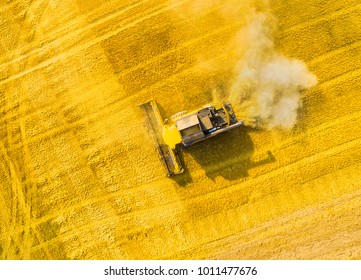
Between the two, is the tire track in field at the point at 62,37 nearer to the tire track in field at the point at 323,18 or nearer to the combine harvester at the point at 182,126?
the combine harvester at the point at 182,126

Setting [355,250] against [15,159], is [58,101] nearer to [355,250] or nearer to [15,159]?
[15,159]

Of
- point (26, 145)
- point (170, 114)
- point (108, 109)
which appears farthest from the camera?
point (26, 145)

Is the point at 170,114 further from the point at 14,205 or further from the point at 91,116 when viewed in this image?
the point at 14,205

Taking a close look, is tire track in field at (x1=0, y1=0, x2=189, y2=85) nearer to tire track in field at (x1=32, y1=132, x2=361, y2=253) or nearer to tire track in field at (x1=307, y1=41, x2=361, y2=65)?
tire track in field at (x1=307, y1=41, x2=361, y2=65)

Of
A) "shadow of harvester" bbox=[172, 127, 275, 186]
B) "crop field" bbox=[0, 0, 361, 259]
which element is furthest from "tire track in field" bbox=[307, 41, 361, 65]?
"shadow of harvester" bbox=[172, 127, 275, 186]

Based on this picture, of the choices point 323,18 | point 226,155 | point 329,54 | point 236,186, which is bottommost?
point 236,186

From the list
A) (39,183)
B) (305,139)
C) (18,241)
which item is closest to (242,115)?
(305,139)

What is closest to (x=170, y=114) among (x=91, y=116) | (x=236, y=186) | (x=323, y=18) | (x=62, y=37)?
(x=91, y=116)

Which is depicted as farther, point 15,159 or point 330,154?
point 15,159
